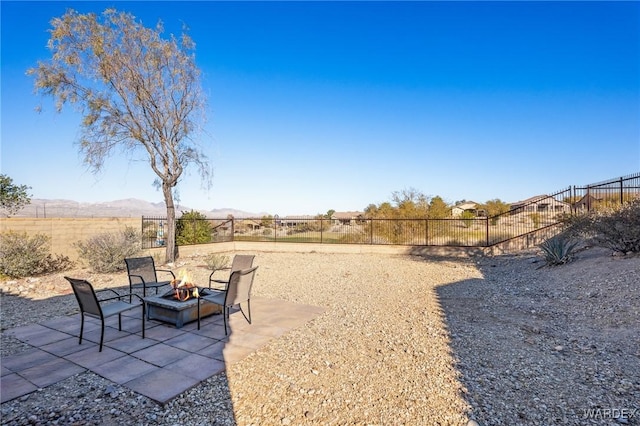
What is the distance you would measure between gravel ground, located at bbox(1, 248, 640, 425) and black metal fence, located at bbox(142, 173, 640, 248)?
5.87m

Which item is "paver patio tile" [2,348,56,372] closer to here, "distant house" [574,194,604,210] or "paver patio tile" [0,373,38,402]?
"paver patio tile" [0,373,38,402]

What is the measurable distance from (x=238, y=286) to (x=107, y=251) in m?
7.43

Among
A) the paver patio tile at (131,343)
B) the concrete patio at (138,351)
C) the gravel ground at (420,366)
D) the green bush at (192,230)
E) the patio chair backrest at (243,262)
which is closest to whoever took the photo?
the gravel ground at (420,366)

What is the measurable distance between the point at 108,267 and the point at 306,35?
11449mm

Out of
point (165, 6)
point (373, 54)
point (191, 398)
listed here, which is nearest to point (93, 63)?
point (165, 6)

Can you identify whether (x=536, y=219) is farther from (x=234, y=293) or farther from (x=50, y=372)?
(x=50, y=372)

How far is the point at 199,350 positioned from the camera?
4105mm

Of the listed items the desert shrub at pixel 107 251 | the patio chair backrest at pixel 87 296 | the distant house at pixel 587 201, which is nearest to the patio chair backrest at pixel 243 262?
the patio chair backrest at pixel 87 296

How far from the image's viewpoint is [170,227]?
1268 centimetres

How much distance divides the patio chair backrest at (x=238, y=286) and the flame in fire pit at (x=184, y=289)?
29.4 inches

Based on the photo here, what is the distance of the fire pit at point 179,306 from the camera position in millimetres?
4941

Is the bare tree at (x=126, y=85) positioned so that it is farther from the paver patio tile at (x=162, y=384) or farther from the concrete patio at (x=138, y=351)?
the paver patio tile at (x=162, y=384)

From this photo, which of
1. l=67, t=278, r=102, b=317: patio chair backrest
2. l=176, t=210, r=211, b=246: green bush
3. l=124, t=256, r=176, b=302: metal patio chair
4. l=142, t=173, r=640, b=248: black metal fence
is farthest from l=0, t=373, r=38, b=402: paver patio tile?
l=176, t=210, r=211, b=246: green bush

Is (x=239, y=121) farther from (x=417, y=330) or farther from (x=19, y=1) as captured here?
(x=417, y=330)
